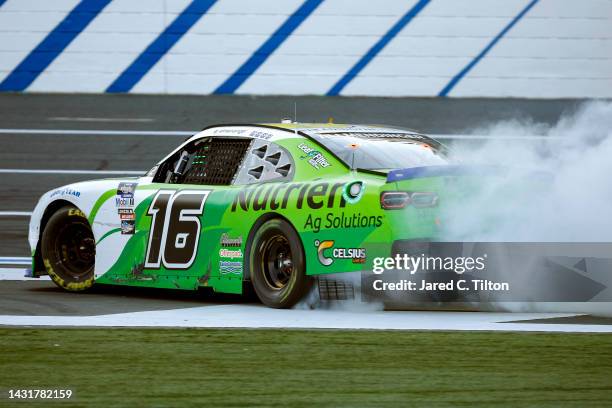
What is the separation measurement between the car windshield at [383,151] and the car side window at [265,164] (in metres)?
0.33

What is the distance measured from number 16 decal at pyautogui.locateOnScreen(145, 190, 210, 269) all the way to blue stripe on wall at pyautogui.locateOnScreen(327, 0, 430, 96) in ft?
59.8

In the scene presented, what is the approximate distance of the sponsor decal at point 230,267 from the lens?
31.7ft

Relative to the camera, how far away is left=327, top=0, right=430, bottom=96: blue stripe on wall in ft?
93.1

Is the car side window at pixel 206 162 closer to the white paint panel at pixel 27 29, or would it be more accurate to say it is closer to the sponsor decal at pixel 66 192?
the sponsor decal at pixel 66 192

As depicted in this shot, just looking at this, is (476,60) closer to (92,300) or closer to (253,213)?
(92,300)

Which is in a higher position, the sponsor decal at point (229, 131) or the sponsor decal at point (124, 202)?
the sponsor decal at point (229, 131)

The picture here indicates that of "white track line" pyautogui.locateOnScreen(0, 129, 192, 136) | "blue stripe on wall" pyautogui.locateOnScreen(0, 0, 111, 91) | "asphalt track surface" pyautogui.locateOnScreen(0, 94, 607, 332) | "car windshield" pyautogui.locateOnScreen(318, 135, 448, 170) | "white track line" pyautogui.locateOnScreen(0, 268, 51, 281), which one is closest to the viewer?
"car windshield" pyautogui.locateOnScreen(318, 135, 448, 170)

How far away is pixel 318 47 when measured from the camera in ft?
93.9

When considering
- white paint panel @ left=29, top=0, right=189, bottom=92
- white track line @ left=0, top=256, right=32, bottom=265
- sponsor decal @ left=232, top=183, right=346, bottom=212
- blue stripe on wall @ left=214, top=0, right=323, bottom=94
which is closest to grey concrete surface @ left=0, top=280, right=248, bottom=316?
sponsor decal @ left=232, top=183, right=346, bottom=212

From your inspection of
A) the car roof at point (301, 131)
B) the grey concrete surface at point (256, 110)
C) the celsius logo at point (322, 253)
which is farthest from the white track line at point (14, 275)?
the grey concrete surface at point (256, 110)

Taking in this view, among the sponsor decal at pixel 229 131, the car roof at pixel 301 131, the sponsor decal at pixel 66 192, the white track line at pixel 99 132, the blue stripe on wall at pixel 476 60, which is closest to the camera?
the car roof at pixel 301 131

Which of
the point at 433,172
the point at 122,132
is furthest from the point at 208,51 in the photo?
the point at 433,172

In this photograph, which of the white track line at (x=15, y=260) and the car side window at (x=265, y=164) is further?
the white track line at (x=15, y=260)

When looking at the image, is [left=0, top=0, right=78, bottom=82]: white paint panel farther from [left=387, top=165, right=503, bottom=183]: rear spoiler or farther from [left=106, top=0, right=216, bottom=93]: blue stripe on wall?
[left=387, top=165, right=503, bottom=183]: rear spoiler
